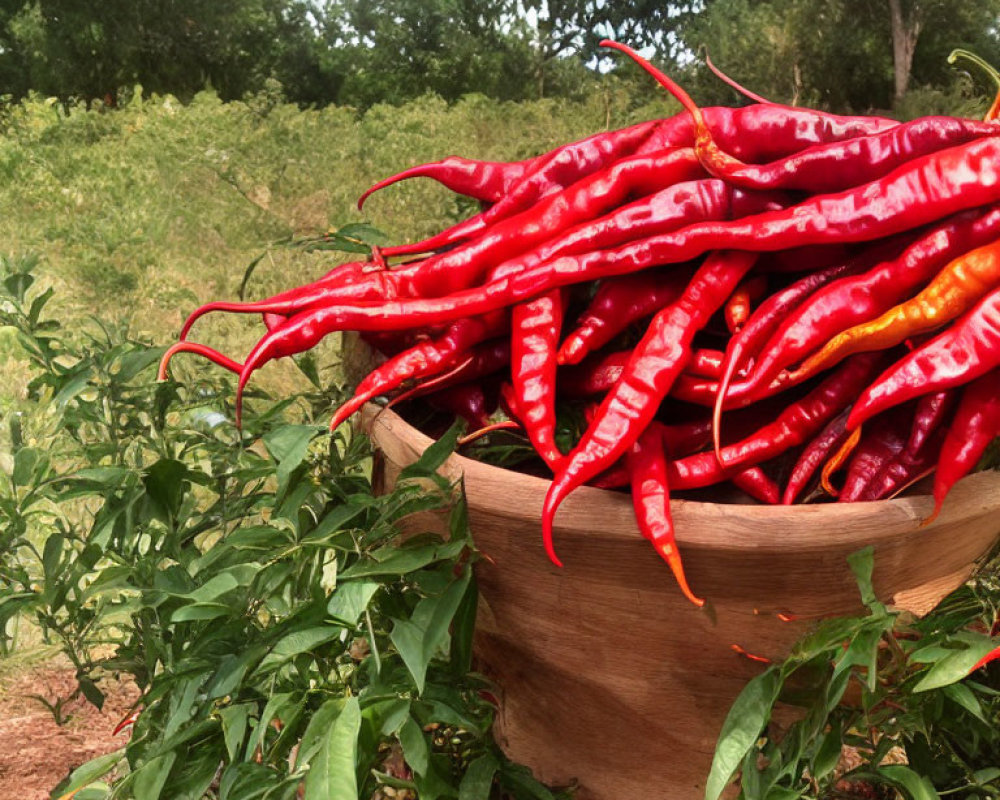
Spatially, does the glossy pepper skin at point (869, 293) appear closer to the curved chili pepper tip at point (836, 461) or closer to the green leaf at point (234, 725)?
the curved chili pepper tip at point (836, 461)

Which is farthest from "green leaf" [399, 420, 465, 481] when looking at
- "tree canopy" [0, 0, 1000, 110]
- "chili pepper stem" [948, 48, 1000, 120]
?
"tree canopy" [0, 0, 1000, 110]

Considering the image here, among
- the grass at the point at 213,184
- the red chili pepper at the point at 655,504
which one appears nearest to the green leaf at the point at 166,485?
the red chili pepper at the point at 655,504

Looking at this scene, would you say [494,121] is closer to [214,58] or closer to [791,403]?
[214,58]

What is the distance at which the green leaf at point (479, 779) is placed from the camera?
113cm

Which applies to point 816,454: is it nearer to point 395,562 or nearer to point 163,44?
point 395,562

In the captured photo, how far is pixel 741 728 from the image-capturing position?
103 centimetres

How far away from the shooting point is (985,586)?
1.21m

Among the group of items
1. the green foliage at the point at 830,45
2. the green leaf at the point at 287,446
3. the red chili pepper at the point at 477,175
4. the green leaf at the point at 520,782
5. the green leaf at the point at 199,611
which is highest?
the green foliage at the point at 830,45

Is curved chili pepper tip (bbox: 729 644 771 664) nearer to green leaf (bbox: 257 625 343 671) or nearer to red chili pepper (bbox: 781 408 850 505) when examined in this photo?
red chili pepper (bbox: 781 408 850 505)

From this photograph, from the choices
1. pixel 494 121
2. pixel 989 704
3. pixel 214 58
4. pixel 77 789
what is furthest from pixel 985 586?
pixel 214 58

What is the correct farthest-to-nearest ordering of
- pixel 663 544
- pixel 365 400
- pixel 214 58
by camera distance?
pixel 214 58 < pixel 365 400 < pixel 663 544

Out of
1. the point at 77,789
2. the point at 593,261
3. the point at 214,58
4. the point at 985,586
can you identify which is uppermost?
the point at 214,58

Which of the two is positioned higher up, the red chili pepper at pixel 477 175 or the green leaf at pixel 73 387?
the red chili pepper at pixel 477 175

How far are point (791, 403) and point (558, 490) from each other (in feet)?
1.15
